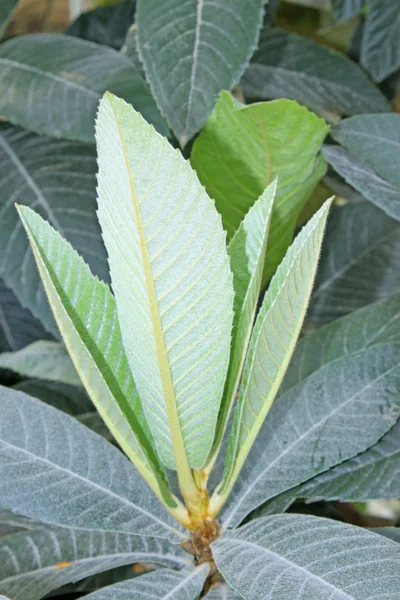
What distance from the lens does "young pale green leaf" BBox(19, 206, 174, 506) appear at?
1.38 ft

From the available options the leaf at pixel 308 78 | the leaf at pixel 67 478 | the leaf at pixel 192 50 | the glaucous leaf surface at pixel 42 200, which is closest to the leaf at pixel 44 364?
the glaucous leaf surface at pixel 42 200

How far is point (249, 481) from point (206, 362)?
17cm

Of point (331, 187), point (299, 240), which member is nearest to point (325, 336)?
point (299, 240)

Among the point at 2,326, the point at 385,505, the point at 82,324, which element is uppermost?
the point at 82,324

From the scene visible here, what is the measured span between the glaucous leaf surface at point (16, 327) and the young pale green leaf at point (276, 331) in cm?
59

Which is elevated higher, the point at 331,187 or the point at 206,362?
the point at 206,362

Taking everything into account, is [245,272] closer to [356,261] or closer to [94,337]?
[94,337]

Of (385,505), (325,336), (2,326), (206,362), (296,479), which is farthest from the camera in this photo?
(385,505)

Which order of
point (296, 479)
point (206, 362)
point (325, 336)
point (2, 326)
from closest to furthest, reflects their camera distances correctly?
point (206, 362), point (296, 479), point (325, 336), point (2, 326)

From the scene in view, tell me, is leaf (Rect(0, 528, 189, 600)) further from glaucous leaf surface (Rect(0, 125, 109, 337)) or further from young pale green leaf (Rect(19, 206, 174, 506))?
glaucous leaf surface (Rect(0, 125, 109, 337))

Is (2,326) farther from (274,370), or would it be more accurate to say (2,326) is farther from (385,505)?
(385,505)

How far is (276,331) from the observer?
43cm

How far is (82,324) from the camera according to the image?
0.46 meters

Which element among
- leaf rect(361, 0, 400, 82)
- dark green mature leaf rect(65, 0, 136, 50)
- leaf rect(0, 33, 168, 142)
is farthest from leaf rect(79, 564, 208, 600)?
dark green mature leaf rect(65, 0, 136, 50)
